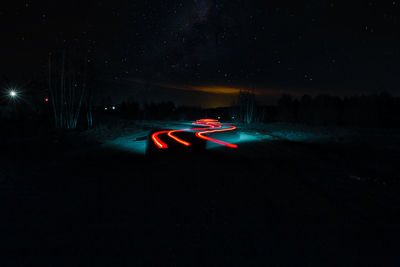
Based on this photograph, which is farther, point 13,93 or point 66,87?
point 13,93

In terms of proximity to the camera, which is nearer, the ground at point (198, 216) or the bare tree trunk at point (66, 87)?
the ground at point (198, 216)

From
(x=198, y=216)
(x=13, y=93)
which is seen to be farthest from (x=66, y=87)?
(x=198, y=216)

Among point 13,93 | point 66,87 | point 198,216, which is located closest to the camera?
point 198,216

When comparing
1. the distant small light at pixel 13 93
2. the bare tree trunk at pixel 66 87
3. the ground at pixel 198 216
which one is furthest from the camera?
the distant small light at pixel 13 93

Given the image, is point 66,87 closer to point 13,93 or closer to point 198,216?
point 13,93

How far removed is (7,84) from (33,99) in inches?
208

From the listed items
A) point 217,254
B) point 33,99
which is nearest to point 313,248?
point 217,254

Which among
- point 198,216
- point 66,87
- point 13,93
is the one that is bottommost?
point 198,216

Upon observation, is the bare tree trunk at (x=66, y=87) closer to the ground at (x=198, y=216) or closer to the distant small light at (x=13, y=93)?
the distant small light at (x=13, y=93)

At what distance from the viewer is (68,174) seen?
8414 millimetres

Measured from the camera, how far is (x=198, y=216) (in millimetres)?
4766

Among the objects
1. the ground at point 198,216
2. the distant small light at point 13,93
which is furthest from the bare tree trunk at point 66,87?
the ground at point 198,216

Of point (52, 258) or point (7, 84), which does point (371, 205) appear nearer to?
point (52, 258)

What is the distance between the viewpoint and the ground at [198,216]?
11.2ft
